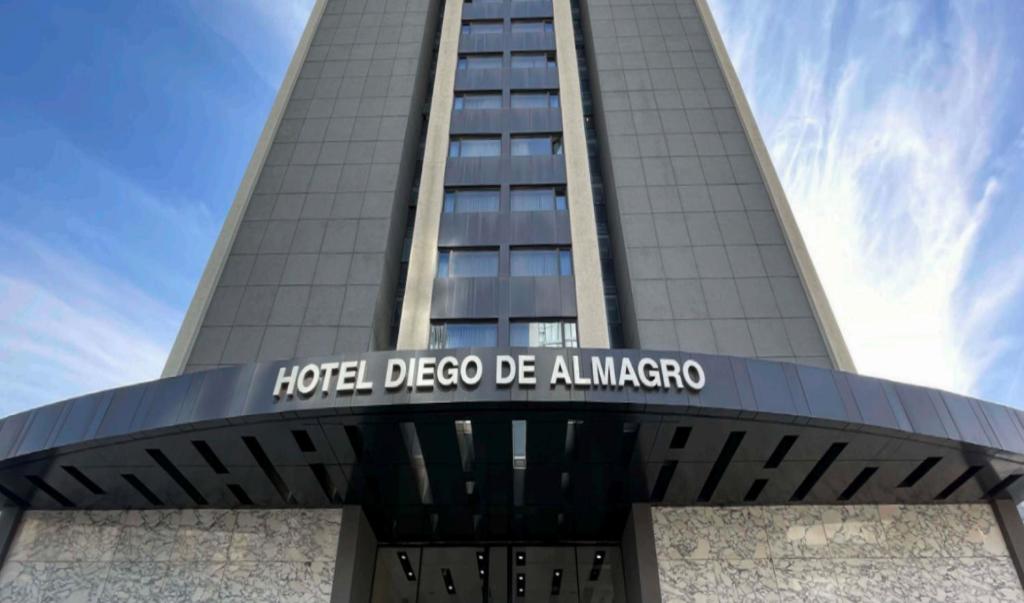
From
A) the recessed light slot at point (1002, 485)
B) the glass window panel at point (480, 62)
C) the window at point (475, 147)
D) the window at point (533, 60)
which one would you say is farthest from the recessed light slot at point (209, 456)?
A: the window at point (533, 60)

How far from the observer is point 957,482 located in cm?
1697

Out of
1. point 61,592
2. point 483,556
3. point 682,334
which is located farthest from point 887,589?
point 61,592

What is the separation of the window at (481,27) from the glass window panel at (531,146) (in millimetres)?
9456

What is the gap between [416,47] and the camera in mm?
31031

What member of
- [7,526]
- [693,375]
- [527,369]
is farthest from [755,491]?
[7,526]

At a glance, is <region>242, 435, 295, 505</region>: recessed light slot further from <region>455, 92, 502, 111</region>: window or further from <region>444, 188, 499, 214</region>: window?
<region>455, 92, 502, 111</region>: window

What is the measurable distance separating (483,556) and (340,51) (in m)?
24.8

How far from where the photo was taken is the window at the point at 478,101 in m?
30.4

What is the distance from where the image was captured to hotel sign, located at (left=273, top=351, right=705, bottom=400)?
538 inches

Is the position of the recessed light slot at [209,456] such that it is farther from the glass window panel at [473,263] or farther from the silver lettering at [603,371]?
the glass window panel at [473,263]

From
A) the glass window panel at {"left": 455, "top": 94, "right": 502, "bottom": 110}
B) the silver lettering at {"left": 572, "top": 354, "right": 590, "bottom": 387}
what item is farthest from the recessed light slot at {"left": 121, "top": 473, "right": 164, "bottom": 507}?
the glass window panel at {"left": 455, "top": 94, "right": 502, "bottom": 110}

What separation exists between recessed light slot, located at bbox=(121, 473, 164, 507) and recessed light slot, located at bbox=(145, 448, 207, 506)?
0.95 metres

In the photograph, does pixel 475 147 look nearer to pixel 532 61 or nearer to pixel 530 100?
pixel 530 100

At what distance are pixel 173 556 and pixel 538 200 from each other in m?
17.9
